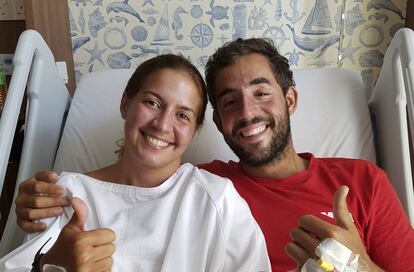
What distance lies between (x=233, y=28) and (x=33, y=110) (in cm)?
112

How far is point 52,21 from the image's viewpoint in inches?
88.8

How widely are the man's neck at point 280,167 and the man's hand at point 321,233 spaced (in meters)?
0.48

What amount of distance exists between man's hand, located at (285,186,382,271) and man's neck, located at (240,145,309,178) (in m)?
0.48

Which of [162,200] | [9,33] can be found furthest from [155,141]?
[9,33]

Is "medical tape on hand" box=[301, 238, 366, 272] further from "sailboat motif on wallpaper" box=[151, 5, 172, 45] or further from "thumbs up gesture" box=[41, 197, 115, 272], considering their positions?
"sailboat motif on wallpaper" box=[151, 5, 172, 45]

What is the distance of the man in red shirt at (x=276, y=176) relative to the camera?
1.22m

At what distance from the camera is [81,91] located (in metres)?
1.88

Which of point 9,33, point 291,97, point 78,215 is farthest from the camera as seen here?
point 9,33

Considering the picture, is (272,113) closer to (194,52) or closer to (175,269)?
(175,269)

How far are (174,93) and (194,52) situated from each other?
1.15 meters

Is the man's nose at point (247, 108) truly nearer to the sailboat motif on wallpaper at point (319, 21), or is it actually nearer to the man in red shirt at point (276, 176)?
the man in red shirt at point (276, 176)

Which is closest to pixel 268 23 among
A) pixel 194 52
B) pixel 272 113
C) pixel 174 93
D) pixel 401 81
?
pixel 194 52

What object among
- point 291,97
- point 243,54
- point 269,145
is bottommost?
point 269,145

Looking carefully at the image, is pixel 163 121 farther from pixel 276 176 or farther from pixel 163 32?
pixel 163 32
